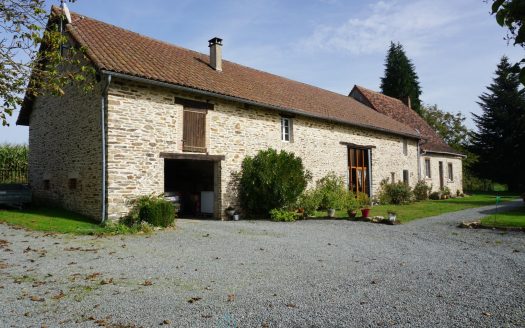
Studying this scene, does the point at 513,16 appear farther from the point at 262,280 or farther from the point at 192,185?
the point at 192,185

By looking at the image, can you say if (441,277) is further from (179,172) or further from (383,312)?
(179,172)

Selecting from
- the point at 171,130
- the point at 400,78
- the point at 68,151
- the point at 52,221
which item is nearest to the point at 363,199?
the point at 171,130

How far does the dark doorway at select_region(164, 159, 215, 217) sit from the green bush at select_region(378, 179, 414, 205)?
9888 mm

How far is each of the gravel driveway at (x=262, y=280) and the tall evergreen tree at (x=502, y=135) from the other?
2310 centimetres

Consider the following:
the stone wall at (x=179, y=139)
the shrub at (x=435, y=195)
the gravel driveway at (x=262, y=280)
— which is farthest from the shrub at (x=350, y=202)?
the shrub at (x=435, y=195)

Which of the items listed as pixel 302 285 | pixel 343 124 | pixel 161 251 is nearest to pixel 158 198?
pixel 161 251

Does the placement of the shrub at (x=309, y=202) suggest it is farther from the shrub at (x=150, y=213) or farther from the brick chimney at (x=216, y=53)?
the brick chimney at (x=216, y=53)

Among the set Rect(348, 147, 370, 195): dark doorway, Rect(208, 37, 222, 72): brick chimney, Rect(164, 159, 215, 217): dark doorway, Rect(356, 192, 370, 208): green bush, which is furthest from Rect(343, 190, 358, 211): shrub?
Rect(208, 37, 222, 72): brick chimney

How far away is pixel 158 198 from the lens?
10.9 metres

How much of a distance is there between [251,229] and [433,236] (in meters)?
4.88

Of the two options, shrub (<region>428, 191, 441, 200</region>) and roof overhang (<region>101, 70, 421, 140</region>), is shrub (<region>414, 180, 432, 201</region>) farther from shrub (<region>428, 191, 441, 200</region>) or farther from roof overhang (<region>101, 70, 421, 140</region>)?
roof overhang (<region>101, 70, 421, 140</region>)

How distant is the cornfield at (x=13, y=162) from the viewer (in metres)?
20.7

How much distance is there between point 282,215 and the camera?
12.7m

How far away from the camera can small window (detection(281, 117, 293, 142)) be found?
1533 centimetres
